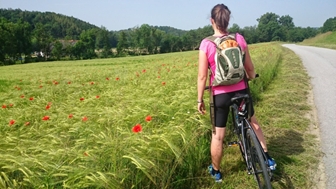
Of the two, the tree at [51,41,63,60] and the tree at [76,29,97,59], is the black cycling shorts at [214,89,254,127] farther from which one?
the tree at [76,29,97,59]

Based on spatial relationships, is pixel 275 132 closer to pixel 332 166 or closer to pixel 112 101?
pixel 332 166

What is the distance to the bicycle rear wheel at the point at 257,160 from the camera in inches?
86.8

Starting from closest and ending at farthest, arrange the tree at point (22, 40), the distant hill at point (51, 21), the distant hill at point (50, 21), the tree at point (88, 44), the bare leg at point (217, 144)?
→ the bare leg at point (217, 144)
the tree at point (22, 40)
the tree at point (88, 44)
the distant hill at point (51, 21)
the distant hill at point (50, 21)

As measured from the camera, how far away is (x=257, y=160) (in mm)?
2393

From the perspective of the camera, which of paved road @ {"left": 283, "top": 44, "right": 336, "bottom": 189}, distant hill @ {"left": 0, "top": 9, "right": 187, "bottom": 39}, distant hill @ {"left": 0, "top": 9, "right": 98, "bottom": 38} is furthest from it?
distant hill @ {"left": 0, "top": 9, "right": 98, "bottom": 38}

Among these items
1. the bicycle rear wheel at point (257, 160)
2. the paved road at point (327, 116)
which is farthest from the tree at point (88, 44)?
the bicycle rear wheel at point (257, 160)

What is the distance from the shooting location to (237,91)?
2.52 metres

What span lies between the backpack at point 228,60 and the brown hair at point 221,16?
139mm

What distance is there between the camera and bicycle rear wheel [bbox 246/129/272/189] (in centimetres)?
221

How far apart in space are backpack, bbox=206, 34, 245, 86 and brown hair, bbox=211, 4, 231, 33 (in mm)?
139

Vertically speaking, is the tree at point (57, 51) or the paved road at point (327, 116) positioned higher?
the tree at point (57, 51)

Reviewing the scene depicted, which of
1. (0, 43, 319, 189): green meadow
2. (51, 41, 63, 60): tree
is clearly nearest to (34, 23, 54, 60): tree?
(51, 41, 63, 60): tree

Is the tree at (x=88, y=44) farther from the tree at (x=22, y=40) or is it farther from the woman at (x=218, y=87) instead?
the woman at (x=218, y=87)

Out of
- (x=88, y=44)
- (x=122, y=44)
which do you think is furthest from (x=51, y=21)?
(x=122, y=44)
